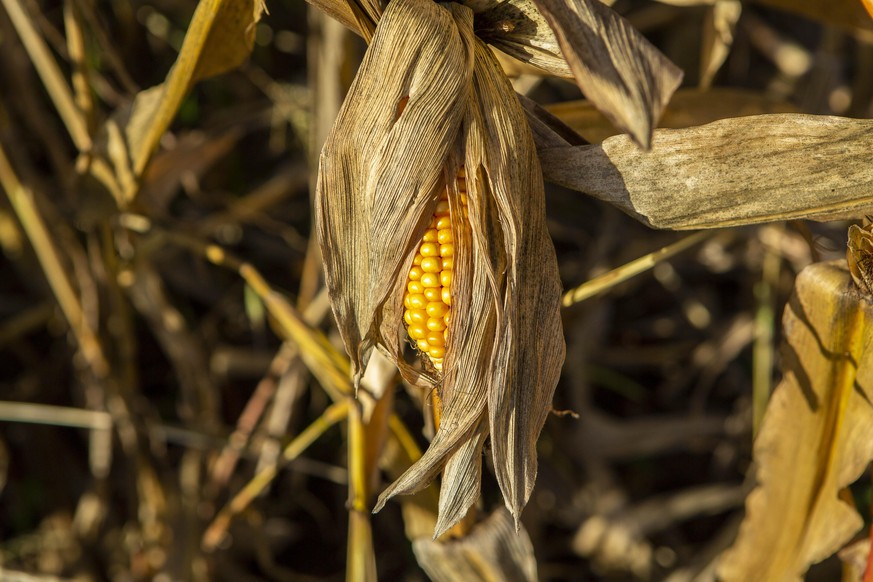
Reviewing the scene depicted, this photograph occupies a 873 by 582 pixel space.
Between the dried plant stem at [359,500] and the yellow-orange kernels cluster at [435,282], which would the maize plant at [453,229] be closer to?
the yellow-orange kernels cluster at [435,282]

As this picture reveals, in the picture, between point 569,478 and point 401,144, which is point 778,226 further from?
point 401,144

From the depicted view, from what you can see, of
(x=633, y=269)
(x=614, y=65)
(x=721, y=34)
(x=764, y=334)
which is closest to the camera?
(x=614, y=65)

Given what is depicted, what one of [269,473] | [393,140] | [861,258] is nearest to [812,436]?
[861,258]

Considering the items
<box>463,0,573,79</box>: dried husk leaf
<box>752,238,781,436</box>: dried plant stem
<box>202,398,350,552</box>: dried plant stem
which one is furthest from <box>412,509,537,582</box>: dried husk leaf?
<box>752,238,781,436</box>: dried plant stem

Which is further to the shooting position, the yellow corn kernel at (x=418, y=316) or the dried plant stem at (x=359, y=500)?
the dried plant stem at (x=359, y=500)

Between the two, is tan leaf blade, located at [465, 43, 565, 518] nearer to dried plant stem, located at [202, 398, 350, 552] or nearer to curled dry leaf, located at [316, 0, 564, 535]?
curled dry leaf, located at [316, 0, 564, 535]

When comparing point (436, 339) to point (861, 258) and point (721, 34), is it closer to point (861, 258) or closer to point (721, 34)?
point (861, 258)

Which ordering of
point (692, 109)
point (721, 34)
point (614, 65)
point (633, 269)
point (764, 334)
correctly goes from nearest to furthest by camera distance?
point (614, 65) → point (633, 269) → point (692, 109) → point (721, 34) → point (764, 334)

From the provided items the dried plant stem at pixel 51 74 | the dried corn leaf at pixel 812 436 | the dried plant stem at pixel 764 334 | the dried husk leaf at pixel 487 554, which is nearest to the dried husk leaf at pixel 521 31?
the dried corn leaf at pixel 812 436
